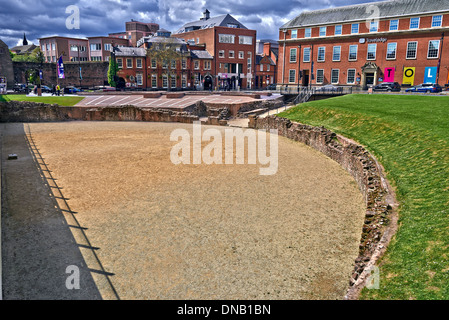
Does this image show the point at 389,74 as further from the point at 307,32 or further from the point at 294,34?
the point at 294,34

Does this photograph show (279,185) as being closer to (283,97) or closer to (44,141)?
(44,141)

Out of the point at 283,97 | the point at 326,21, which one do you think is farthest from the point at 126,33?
the point at 283,97

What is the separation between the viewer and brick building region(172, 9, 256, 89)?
251 ft

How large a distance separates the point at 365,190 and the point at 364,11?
56.6 m

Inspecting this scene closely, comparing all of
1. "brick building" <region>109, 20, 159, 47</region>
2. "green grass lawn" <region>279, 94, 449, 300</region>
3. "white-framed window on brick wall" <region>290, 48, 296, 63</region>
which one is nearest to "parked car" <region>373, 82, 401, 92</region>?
"white-framed window on brick wall" <region>290, 48, 296, 63</region>

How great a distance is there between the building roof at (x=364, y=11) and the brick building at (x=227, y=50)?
1467cm

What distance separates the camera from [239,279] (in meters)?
7.79

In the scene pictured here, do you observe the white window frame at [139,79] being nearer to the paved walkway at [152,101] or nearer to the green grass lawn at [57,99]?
the paved walkway at [152,101]

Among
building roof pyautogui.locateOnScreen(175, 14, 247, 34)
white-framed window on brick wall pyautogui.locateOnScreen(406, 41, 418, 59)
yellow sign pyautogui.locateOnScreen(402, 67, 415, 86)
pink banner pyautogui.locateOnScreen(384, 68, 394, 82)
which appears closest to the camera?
white-framed window on brick wall pyautogui.locateOnScreen(406, 41, 418, 59)

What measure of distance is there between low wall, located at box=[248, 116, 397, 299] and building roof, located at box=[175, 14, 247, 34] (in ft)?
205

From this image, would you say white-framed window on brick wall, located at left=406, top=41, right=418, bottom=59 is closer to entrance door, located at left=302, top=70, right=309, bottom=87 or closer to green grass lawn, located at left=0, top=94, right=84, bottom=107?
entrance door, located at left=302, top=70, right=309, bottom=87

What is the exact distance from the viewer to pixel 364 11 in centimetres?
5866
